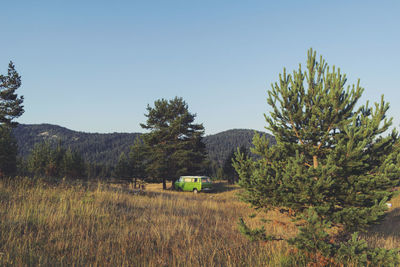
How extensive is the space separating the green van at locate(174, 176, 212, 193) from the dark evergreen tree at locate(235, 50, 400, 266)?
65.8ft

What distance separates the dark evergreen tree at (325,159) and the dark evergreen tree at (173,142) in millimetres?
22890

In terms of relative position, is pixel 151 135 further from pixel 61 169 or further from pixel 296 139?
pixel 61 169

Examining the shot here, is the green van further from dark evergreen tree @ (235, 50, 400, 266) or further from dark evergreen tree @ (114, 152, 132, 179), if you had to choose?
dark evergreen tree @ (114, 152, 132, 179)

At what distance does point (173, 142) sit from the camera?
32.0m

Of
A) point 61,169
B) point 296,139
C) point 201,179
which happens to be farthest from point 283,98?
point 61,169

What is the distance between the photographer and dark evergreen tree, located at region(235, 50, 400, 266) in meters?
5.79

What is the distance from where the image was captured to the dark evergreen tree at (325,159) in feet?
19.0

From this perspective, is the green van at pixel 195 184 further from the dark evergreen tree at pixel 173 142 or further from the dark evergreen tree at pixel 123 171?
the dark evergreen tree at pixel 123 171

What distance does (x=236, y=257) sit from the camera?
462 cm

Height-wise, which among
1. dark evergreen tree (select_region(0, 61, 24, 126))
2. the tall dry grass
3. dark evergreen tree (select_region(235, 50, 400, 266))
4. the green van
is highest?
dark evergreen tree (select_region(0, 61, 24, 126))

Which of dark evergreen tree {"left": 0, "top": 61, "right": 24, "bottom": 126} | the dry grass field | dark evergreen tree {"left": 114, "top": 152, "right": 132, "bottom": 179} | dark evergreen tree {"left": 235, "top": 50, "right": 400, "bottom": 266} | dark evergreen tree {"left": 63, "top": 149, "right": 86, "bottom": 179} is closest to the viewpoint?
the dry grass field

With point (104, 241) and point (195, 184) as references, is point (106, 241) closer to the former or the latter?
point (104, 241)

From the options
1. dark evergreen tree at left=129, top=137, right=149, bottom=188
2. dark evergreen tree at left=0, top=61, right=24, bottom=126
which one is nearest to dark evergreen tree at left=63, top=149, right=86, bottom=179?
dark evergreen tree at left=129, top=137, right=149, bottom=188

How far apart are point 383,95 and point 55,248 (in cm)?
986
